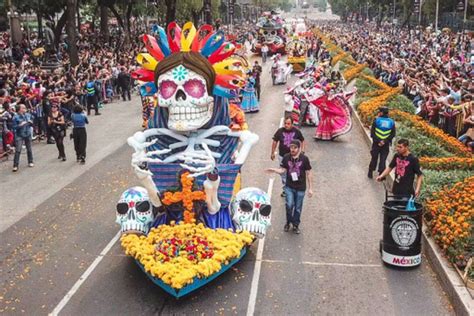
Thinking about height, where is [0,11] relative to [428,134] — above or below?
above

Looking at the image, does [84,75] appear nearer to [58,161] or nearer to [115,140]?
[115,140]

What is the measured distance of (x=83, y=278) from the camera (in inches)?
335

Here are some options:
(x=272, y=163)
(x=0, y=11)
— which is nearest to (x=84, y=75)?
Result: (x=272, y=163)

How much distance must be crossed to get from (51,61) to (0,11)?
45.5 ft

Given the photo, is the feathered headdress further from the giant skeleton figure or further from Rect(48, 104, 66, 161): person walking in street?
Rect(48, 104, 66, 161): person walking in street

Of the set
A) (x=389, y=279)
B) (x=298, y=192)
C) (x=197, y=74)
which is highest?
(x=197, y=74)

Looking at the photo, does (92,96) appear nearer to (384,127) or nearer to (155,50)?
(384,127)

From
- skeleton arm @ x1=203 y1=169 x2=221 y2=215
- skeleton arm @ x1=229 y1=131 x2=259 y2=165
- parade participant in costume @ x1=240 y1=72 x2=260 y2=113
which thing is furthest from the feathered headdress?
parade participant in costume @ x1=240 y1=72 x2=260 y2=113

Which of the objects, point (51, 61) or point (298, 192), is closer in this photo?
point (298, 192)

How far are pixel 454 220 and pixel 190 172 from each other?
12.8 feet

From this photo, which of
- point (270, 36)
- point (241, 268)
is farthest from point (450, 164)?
point (270, 36)

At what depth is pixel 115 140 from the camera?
18328 millimetres

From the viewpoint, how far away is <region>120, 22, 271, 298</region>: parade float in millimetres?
7969

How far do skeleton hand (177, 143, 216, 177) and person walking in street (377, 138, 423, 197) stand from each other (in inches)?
115
